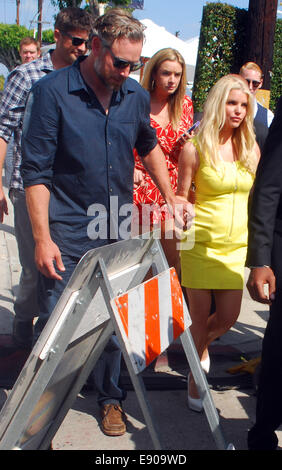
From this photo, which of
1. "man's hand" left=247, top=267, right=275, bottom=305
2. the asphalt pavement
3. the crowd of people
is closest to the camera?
"man's hand" left=247, top=267, right=275, bottom=305

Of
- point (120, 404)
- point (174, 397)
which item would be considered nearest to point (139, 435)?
point (120, 404)

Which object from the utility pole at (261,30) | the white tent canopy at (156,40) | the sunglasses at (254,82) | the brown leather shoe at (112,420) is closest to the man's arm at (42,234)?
the brown leather shoe at (112,420)

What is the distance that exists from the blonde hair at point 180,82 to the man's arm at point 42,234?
1697mm

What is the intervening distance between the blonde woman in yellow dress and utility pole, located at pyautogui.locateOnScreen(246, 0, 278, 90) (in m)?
3.86

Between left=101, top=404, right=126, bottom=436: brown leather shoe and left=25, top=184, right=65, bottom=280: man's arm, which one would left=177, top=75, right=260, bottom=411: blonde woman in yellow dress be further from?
left=25, top=184, right=65, bottom=280: man's arm

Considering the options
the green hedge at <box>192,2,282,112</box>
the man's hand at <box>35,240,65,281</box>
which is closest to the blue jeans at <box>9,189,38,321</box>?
the man's hand at <box>35,240,65,281</box>

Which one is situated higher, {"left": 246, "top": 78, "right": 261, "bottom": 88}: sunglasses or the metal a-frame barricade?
{"left": 246, "top": 78, "right": 261, "bottom": 88}: sunglasses

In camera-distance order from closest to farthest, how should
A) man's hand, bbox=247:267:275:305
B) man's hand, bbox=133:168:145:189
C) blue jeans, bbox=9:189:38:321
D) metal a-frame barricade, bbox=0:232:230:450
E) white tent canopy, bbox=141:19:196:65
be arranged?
metal a-frame barricade, bbox=0:232:230:450 < man's hand, bbox=247:267:275:305 < blue jeans, bbox=9:189:38:321 < man's hand, bbox=133:168:145:189 < white tent canopy, bbox=141:19:196:65

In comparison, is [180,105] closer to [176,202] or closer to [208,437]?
[176,202]

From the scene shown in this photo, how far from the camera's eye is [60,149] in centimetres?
296

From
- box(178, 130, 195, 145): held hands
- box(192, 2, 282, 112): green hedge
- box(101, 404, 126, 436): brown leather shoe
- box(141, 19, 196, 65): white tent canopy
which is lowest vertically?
box(101, 404, 126, 436): brown leather shoe

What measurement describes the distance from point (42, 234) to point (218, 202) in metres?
1.32

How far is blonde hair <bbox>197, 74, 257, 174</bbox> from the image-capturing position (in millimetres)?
3715

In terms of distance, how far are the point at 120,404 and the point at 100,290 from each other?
1303 millimetres
